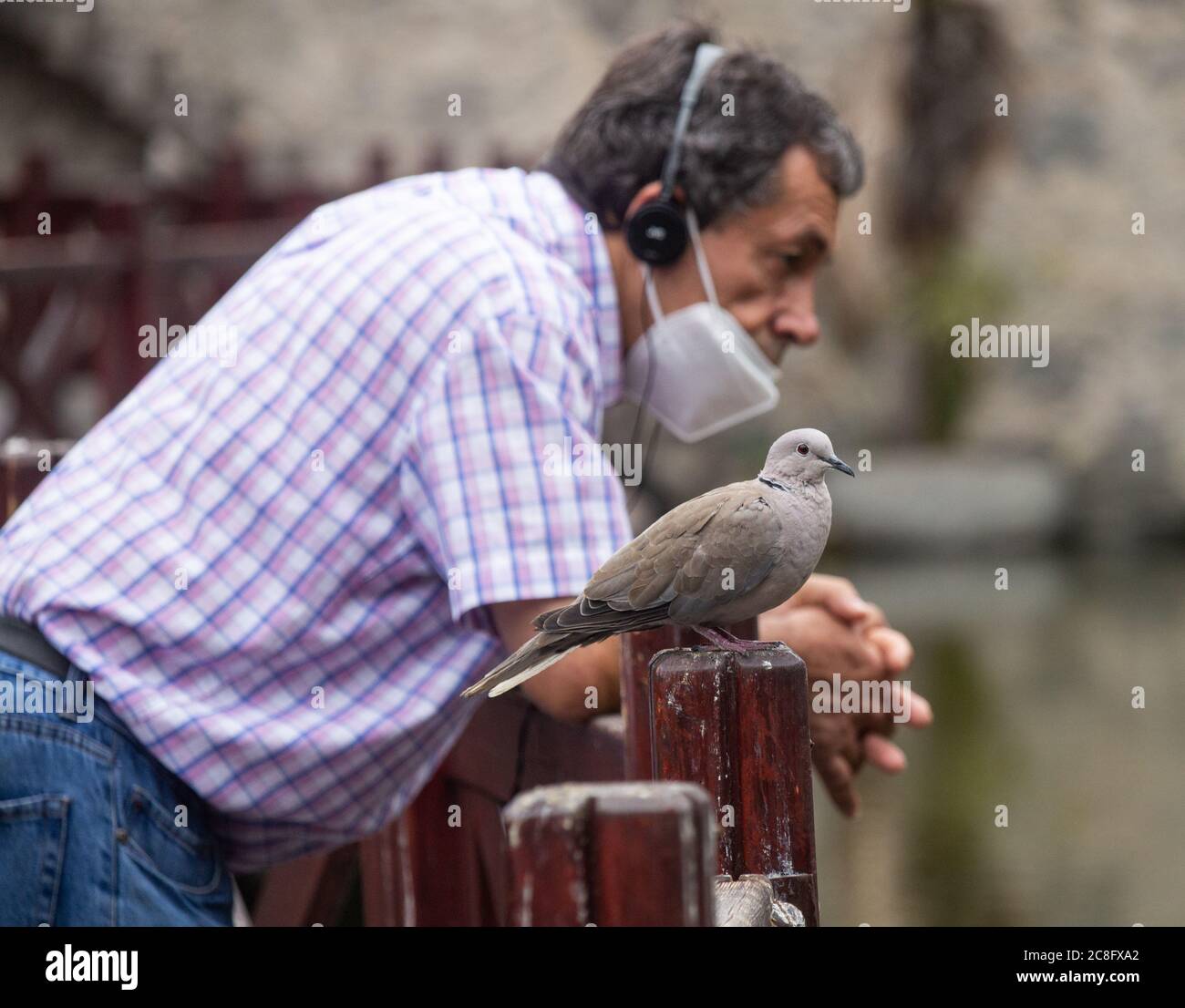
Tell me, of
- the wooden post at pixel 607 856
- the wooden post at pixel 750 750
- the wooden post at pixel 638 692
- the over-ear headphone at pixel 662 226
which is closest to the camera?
the wooden post at pixel 607 856

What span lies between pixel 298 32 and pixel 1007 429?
563 cm

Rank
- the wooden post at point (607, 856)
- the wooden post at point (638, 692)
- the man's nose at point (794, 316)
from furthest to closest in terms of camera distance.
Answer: the man's nose at point (794, 316), the wooden post at point (638, 692), the wooden post at point (607, 856)

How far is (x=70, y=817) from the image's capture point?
1972 millimetres

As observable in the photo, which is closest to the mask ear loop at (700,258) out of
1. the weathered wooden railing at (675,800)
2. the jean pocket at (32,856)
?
the weathered wooden railing at (675,800)

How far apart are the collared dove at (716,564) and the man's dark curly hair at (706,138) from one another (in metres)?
1.11

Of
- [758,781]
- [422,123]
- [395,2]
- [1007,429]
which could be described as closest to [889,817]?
[758,781]

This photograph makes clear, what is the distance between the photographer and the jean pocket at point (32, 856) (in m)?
1.96

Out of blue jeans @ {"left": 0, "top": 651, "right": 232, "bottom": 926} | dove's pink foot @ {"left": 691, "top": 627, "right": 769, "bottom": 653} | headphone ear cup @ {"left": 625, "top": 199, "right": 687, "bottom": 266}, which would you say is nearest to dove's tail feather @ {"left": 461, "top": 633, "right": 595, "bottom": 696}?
dove's pink foot @ {"left": 691, "top": 627, "right": 769, "bottom": 653}

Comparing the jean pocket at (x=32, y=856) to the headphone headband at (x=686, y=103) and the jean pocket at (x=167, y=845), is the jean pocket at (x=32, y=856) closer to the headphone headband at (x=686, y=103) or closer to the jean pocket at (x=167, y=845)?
the jean pocket at (x=167, y=845)

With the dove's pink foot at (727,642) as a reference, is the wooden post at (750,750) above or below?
below

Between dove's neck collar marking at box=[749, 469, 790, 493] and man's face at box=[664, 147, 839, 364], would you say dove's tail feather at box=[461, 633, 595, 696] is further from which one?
man's face at box=[664, 147, 839, 364]

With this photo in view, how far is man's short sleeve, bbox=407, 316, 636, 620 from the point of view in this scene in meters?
1.94

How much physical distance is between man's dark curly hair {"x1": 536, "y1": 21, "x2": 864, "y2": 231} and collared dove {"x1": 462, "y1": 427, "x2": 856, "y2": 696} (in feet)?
3.65

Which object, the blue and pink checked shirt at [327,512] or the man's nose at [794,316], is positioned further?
the man's nose at [794,316]
